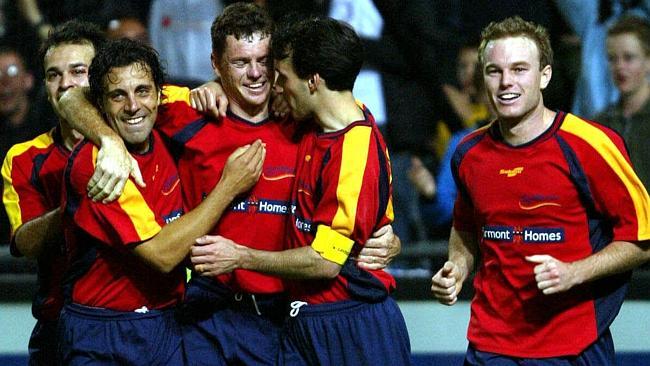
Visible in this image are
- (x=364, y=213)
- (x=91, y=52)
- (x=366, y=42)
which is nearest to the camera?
(x=364, y=213)

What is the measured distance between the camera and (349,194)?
3.58 m

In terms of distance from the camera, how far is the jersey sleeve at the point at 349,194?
359cm

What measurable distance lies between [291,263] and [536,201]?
77cm

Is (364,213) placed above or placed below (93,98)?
below

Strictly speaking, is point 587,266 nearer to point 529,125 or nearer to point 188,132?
point 529,125

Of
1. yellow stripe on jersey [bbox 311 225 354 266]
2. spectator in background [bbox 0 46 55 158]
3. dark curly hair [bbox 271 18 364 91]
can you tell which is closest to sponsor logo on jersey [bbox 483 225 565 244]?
yellow stripe on jersey [bbox 311 225 354 266]

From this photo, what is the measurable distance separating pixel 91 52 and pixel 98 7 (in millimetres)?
2067

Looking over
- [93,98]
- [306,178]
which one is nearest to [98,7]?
[93,98]

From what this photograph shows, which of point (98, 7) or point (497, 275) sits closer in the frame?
point (497, 275)

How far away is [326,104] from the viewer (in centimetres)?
372

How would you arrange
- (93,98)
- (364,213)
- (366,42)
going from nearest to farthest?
(364,213)
(93,98)
(366,42)

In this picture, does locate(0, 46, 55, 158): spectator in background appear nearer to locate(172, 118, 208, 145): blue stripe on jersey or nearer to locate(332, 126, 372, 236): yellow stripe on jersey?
locate(172, 118, 208, 145): blue stripe on jersey

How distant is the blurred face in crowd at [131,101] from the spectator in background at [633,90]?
2714 mm

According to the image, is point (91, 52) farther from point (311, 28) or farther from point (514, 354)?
point (514, 354)
